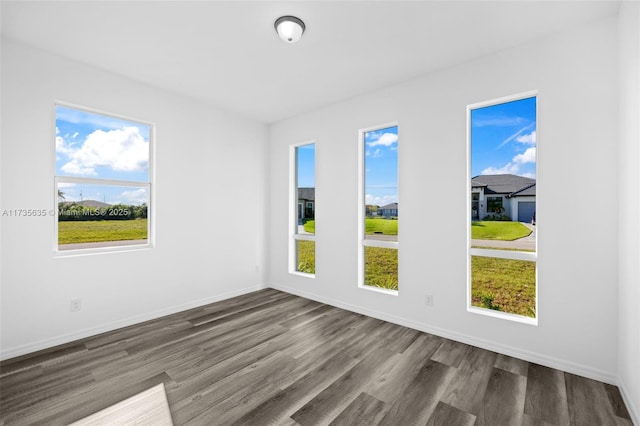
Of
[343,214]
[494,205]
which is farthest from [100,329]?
[494,205]

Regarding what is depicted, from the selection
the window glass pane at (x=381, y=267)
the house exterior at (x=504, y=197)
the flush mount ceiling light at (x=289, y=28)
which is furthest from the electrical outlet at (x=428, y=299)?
the flush mount ceiling light at (x=289, y=28)

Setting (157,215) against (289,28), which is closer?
(289,28)

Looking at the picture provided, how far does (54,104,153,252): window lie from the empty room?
0.9 inches

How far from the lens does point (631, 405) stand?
1.91 m

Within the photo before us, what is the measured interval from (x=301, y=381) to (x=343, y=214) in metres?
2.21

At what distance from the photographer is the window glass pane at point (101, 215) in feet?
9.91

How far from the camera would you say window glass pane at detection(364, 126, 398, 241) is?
3.67 meters

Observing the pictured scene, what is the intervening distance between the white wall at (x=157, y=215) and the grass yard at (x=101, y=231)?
0.17 meters

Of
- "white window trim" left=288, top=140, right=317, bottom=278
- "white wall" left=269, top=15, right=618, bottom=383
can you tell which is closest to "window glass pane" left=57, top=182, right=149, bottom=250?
"white window trim" left=288, top=140, right=317, bottom=278

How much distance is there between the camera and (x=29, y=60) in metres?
2.72

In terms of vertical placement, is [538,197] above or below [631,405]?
above

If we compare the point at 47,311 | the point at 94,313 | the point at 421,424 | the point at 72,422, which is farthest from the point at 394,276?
the point at 47,311

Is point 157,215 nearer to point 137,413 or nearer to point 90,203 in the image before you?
point 90,203

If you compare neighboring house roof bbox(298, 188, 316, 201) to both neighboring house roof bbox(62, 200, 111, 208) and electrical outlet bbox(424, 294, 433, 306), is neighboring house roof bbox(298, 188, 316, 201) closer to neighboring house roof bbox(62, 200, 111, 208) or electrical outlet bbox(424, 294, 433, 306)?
electrical outlet bbox(424, 294, 433, 306)
